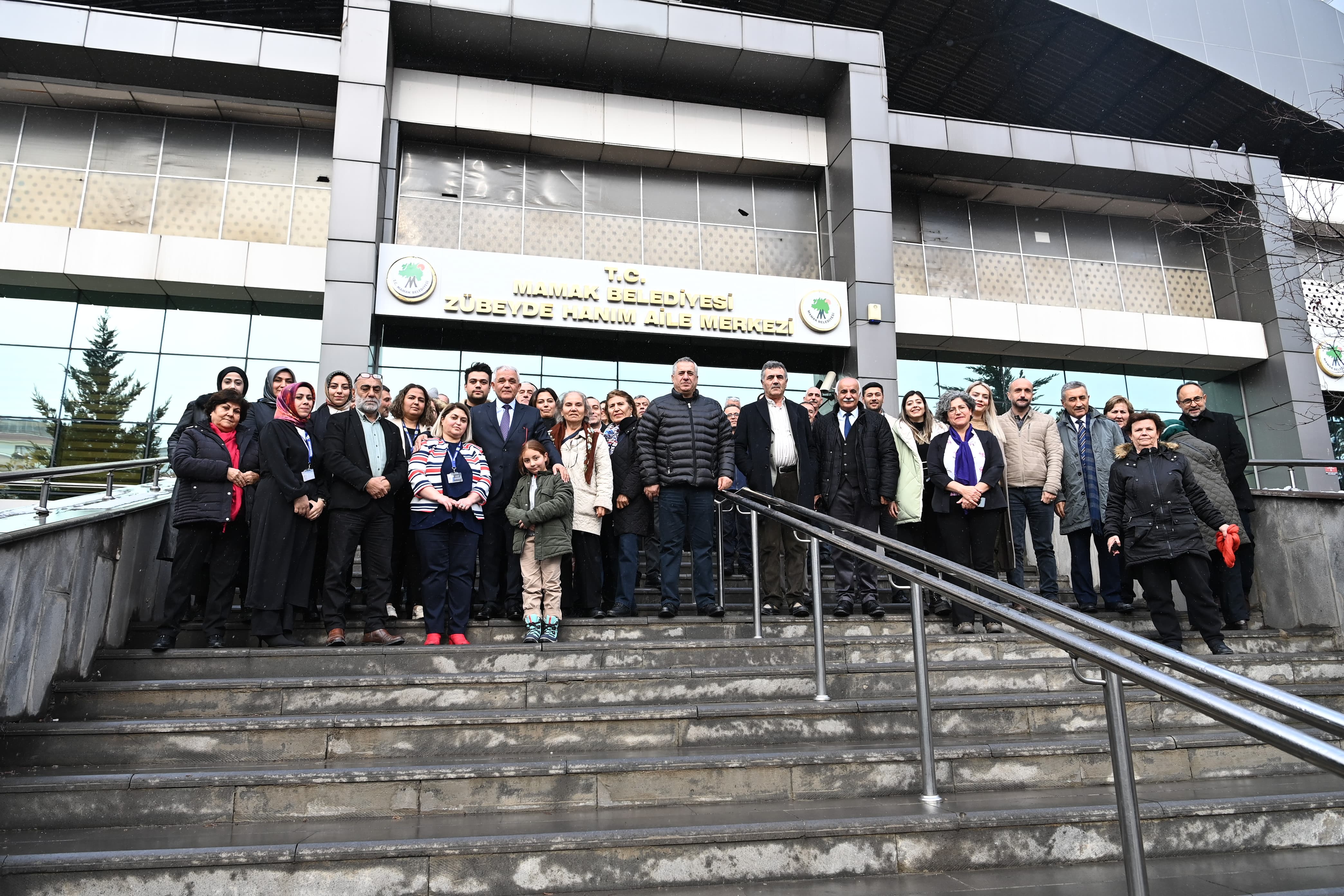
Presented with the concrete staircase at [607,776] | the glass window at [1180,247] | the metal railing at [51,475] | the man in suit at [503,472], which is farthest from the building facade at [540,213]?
the concrete staircase at [607,776]

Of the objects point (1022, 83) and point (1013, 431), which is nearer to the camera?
point (1013, 431)

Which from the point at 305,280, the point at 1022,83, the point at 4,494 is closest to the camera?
the point at 4,494

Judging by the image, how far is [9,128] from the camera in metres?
14.6

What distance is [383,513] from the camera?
5.90 metres

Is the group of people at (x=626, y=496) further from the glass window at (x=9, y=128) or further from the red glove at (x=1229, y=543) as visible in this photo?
the glass window at (x=9, y=128)

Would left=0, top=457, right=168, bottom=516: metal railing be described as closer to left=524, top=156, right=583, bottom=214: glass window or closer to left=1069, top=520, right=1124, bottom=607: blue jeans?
left=1069, top=520, right=1124, bottom=607: blue jeans

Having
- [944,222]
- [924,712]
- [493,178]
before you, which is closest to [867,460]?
[924,712]

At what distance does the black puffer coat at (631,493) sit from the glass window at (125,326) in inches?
462

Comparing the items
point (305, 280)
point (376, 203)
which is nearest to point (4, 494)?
point (305, 280)

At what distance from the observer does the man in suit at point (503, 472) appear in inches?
243

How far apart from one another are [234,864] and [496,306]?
38.4ft

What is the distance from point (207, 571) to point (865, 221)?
12309 mm

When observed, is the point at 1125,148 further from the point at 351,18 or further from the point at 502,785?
the point at 502,785

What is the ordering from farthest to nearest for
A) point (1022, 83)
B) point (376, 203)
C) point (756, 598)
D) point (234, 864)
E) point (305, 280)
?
point (1022, 83), point (305, 280), point (376, 203), point (756, 598), point (234, 864)
